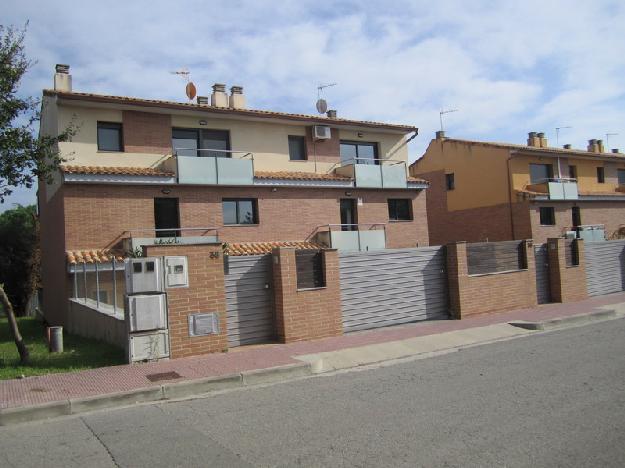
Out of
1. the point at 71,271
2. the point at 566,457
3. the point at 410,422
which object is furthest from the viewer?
the point at 71,271

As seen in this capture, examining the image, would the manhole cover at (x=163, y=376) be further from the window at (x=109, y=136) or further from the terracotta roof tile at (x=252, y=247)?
the window at (x=109, y=136)

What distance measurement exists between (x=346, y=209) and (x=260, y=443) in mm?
19550

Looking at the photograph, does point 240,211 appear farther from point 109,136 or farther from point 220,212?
point 109,136

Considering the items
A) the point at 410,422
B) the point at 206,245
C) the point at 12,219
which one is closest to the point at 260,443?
the point at 410,422

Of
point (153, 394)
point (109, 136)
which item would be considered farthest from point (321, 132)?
point (153, 394)

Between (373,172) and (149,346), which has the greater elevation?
(373,172)

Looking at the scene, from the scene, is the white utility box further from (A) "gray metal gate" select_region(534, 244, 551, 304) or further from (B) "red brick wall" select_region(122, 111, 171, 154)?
(B) "red brick wall" select_region(122, 111, 171, 154)

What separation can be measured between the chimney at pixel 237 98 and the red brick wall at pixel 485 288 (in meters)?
13.6

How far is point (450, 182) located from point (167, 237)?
2004 centimetres

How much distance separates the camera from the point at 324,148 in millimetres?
24578

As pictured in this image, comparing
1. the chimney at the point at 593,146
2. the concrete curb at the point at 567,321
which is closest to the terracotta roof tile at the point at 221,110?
the concrete curb at the point at 567,321

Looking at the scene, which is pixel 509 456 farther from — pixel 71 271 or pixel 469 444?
pixel 71 271

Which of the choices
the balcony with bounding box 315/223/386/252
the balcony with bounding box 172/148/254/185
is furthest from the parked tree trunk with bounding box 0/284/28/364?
the balcony with bounding box 315/223/386/252

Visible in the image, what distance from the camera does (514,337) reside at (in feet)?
38.7
